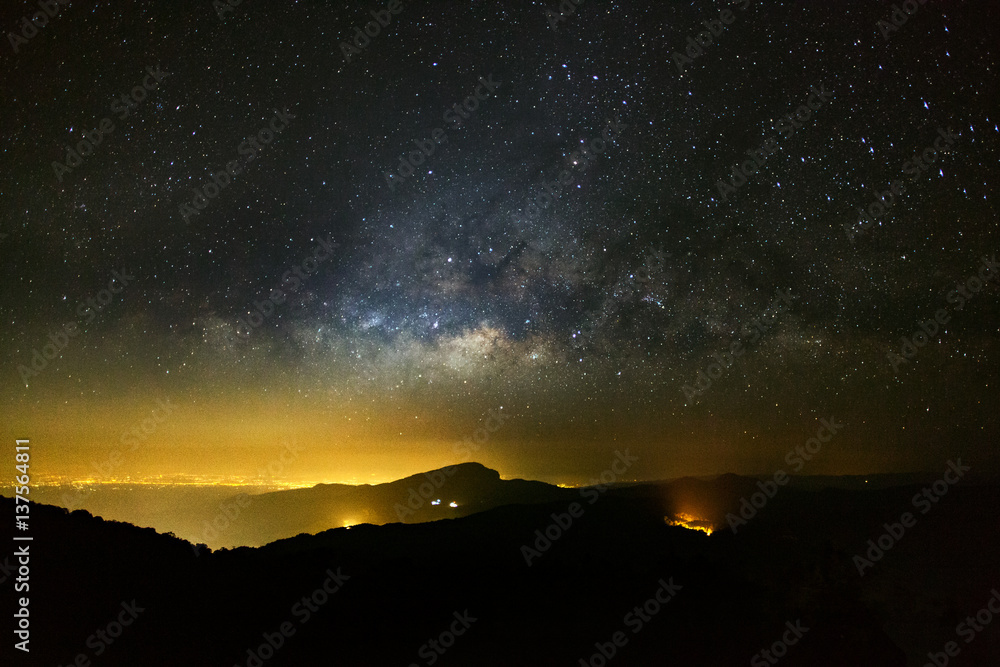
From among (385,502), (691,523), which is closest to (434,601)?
(691,523)

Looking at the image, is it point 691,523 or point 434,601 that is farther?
point 691,523

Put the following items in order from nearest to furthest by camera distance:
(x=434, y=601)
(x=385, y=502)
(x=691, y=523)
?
(x=434, y=601) → (x=691, y=523) → (x=385, y=502)

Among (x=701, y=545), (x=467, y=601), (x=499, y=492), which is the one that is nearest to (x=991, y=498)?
(x=701, y=545)

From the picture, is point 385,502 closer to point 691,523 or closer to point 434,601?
point 691,523

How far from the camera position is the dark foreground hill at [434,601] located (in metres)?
11.0

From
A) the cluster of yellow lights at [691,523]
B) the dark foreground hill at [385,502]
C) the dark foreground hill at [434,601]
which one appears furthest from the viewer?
the dark foreground hill at [385,502]

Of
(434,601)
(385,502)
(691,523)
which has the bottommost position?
(691,523)

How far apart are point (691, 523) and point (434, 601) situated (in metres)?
23.9

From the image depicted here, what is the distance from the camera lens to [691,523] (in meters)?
33.5

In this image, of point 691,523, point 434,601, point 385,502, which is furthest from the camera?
point 385,502

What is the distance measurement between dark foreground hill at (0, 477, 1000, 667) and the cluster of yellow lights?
5.54 metres

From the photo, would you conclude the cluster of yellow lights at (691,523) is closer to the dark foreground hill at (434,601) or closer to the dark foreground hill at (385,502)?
the dark foreground hill at (434,601)


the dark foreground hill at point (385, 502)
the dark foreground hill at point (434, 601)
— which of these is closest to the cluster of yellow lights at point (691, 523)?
the dark foreground hill at point (434, 601)

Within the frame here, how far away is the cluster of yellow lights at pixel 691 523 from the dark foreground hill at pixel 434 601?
5.54 m
